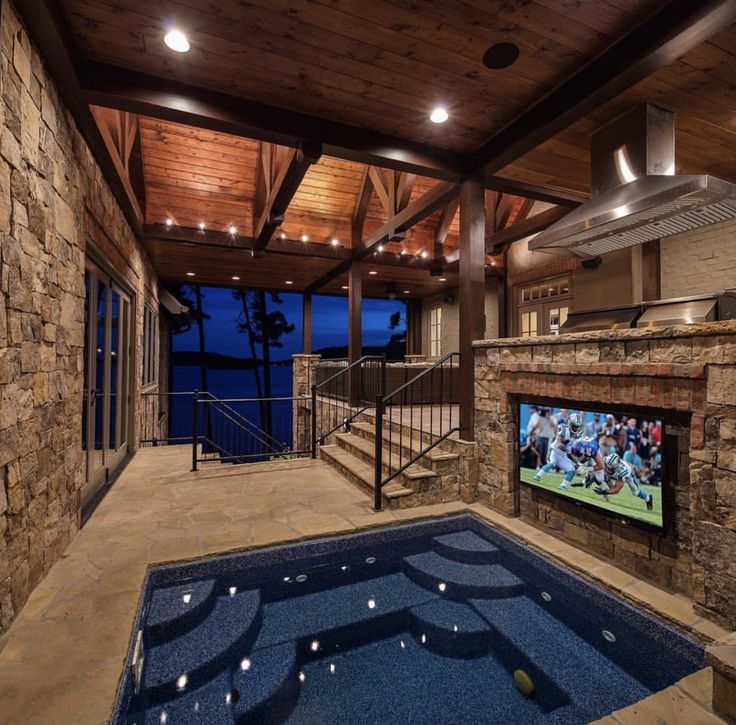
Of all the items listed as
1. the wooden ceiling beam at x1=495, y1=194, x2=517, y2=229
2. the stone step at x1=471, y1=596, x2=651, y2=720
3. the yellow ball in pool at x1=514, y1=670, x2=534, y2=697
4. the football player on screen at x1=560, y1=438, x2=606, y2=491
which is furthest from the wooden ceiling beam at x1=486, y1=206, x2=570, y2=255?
the yellow ball in pool at x1=514, y1=670, x2=534, y2=697

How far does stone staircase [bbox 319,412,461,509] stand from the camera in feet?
12.8

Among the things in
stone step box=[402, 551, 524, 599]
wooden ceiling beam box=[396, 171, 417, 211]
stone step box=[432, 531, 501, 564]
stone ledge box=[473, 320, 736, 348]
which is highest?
wooden ceiling beam box=[396, 171, 417, 211]

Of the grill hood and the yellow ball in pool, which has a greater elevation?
the grill hood

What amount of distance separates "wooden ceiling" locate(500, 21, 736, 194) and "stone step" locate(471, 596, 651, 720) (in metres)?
3.79

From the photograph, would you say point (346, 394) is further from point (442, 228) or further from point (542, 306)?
point (542, 306)

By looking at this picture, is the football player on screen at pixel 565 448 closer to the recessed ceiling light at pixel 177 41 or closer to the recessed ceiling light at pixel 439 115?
the recessed ceiling light at pixel 439 115

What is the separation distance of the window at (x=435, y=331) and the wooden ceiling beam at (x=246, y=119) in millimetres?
7820

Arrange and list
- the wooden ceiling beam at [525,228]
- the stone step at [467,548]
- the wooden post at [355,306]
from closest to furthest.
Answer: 1. the stone step at [467,548]
2. the wooden ceiling beam at [525,228]
3. the wooden post at [355,306]

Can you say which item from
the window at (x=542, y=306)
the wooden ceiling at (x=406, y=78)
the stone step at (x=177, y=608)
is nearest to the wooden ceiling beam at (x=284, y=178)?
the wooden ceiling at (x=406, y=78)

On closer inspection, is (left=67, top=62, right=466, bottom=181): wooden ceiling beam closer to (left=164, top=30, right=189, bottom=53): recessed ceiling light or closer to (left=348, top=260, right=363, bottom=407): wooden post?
(left=164, top=30, right=189, bottom=53): recessed ceiling light

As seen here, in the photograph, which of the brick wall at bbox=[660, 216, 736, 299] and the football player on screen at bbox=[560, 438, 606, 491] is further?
the brick wall at bbox=[660, 216, 736, 299]

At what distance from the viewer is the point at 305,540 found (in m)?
3.14

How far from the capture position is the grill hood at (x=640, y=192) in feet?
9.67

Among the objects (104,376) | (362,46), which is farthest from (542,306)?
(104,376)
